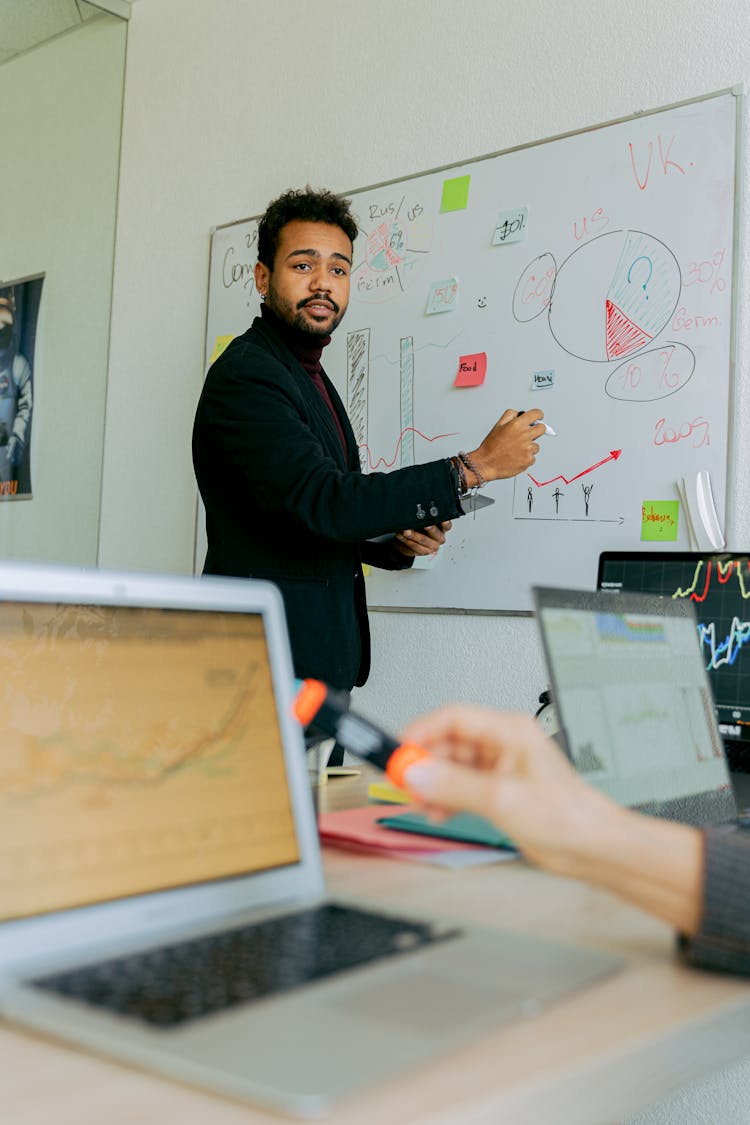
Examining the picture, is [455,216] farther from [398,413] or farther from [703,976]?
[703,976]

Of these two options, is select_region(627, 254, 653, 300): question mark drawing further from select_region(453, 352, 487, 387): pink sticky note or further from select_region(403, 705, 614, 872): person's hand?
select_region(403, 705, 614, 872): person's hand

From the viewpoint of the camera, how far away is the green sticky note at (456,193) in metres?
2.53

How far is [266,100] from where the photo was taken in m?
3.04

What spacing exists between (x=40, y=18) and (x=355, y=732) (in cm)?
318

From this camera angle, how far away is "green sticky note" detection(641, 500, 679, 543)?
214 centimetres

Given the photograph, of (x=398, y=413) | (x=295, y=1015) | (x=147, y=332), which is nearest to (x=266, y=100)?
(x=147, y=332)

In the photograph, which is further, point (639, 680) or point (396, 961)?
point (639, 680)

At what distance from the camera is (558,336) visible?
7.69ft

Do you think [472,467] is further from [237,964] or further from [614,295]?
[237,964]

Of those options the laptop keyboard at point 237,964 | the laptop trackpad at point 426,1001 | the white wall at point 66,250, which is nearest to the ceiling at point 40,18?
the white wall at point 66,250

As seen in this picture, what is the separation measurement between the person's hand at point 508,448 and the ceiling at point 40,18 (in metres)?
2.12

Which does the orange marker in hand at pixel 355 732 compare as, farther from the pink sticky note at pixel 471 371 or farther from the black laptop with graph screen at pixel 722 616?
the pink sticky note at pixel 471 371

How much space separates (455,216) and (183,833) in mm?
2076

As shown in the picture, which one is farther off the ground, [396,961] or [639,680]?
[639,680]
